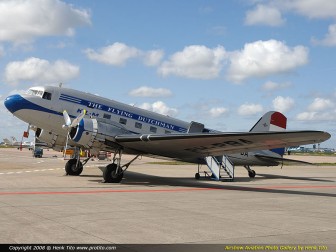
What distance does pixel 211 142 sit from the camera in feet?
57.7

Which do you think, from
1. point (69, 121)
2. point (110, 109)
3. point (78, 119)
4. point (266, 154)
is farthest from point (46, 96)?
point (266, 154)

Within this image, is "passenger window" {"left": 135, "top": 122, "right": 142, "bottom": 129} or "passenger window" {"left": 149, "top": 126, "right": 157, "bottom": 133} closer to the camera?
"passenger window" {"left": 135, "top": 122, "right": 142, "bottom": 129}

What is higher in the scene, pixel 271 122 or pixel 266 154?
pixel 271 122

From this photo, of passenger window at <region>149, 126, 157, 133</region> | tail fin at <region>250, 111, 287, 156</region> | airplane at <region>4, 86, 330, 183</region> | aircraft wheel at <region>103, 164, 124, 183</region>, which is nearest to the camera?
airplane at <region>4, 86, 330, 183</region>

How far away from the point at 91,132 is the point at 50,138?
482 cm

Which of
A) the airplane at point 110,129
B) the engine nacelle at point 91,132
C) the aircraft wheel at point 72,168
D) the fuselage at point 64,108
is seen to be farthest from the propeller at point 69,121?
the aircraft wheel at point 72,168

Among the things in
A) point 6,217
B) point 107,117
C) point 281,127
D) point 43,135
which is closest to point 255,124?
point 281,127

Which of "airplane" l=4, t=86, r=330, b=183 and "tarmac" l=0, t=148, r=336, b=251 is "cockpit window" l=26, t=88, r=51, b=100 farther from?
"tarmac" l=0, t=148, r=336, b=251

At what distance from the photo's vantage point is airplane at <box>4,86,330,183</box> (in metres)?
17.7

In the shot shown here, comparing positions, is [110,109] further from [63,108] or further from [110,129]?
[63,108]

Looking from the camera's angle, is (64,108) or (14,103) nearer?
(14,103)

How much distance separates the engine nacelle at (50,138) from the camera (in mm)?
22030

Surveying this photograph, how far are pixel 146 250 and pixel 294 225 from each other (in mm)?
4143

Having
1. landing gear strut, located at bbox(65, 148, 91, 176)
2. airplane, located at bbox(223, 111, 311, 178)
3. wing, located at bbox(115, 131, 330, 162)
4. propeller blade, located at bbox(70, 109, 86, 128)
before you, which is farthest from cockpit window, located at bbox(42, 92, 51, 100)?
airplane, located at bbox(223, 111, 311, 178)
